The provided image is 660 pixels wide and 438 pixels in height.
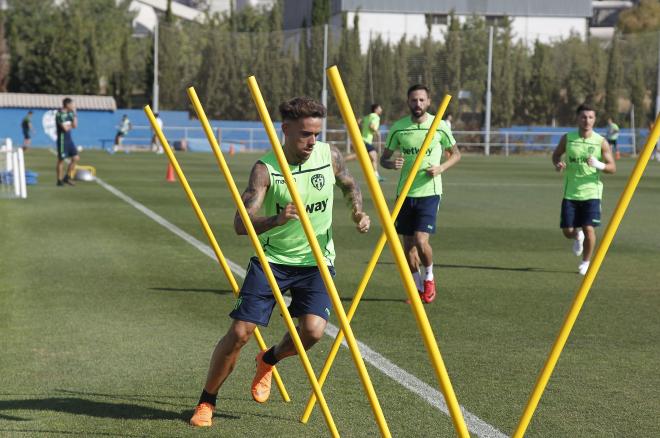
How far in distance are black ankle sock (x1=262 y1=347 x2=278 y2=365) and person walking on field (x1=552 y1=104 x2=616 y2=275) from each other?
24.1ft

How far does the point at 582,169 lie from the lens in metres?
13.4

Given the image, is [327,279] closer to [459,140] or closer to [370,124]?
[370,124]

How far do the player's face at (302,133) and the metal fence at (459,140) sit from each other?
48125 millimetres

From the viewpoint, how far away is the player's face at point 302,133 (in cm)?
595

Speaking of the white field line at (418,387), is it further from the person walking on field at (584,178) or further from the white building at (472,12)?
the white building at (472,12)

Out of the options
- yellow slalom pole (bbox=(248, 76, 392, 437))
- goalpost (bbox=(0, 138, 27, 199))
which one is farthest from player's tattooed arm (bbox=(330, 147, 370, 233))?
goalpost (bbox=(0, 138, 27, 199))

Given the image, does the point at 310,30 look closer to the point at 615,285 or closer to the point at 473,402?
the point at 615,285

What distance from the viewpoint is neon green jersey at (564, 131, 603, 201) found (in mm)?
13383

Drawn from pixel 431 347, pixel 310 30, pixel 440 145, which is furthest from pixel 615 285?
pixel 310 30

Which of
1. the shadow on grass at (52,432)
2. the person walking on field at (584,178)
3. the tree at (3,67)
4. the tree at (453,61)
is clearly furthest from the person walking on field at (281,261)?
the tree at (3,67)

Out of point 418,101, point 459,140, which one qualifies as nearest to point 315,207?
point 418,101

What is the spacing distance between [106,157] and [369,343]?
3903 centimetres

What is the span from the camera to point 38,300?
10.8 m

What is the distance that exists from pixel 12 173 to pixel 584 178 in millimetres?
15357
